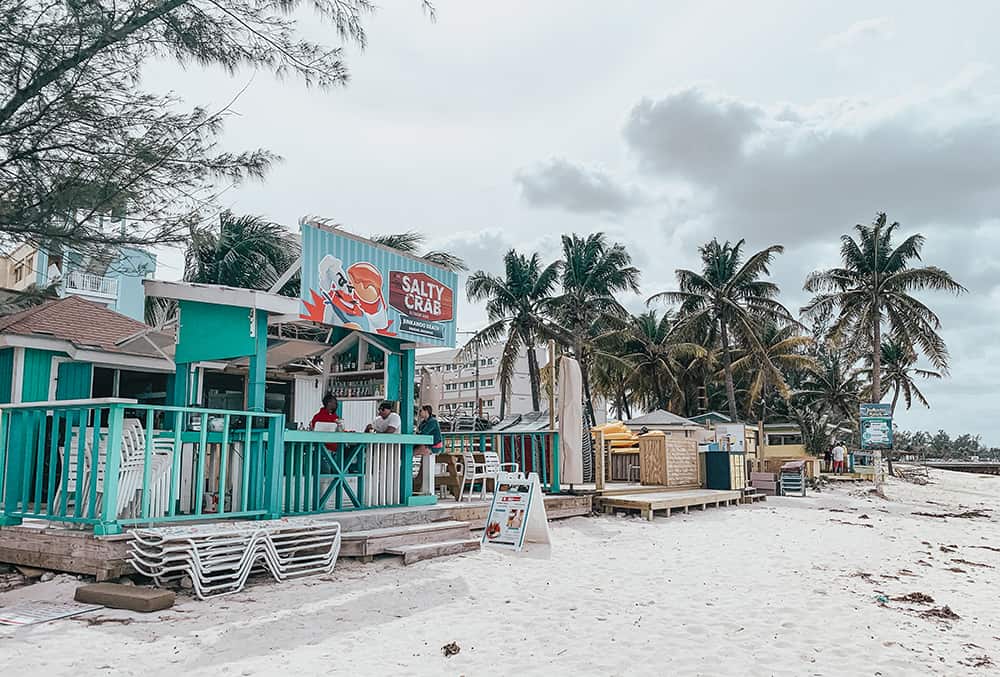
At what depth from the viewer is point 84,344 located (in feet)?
35.4

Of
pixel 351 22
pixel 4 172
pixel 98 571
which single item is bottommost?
pixel 98 571

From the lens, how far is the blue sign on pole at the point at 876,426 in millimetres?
25828

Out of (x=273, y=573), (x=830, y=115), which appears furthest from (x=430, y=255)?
(x=273, y=573)

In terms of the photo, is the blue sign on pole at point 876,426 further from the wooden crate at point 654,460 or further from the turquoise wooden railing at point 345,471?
the turquoise wooden railing at point 345,471

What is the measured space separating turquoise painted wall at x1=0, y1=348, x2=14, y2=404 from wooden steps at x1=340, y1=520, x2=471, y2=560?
560 centimetres

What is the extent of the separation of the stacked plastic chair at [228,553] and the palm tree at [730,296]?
28.8 m

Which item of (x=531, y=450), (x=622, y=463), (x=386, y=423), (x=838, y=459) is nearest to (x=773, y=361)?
(x=838, y=459)

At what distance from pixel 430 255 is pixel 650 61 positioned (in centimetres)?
1756

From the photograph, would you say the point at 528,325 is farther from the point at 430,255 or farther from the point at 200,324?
the point at 200,324

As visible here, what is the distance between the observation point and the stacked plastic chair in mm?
6363

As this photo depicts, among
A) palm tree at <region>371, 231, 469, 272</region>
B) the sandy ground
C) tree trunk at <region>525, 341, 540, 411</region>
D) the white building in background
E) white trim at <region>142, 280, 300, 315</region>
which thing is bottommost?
the sandy ground

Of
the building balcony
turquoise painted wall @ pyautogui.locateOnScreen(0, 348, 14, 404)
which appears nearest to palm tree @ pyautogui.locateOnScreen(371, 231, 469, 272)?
the building balcony

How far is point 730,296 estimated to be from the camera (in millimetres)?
35344

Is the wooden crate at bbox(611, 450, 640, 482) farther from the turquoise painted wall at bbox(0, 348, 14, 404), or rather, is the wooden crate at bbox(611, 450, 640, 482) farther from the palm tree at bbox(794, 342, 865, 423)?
the palm tree at bbox(794, 342, 865, 423)
